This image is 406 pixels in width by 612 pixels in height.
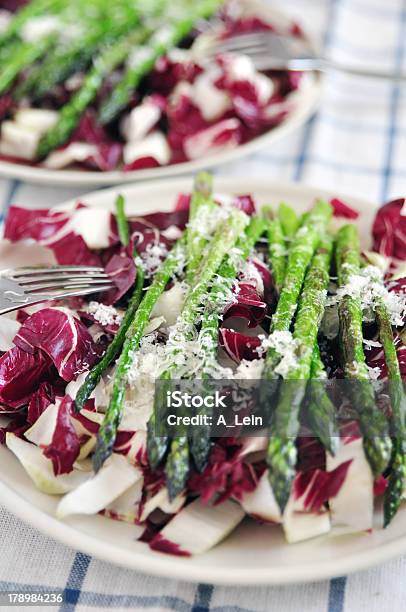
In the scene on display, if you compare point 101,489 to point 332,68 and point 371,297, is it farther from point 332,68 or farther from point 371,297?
point 332,68

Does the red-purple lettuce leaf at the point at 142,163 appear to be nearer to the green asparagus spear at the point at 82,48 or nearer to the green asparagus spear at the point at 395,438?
the green asparagus spear at the point at 82,48

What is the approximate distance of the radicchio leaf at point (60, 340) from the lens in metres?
2.07

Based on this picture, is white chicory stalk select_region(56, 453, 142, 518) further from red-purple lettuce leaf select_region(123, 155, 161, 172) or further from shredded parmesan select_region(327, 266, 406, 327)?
red-purple lettuce leaf select_region(123, 155, 161, 172)

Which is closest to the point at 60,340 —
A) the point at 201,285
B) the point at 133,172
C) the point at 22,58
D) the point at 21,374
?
the point at 21,374

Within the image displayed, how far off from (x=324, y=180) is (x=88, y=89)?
1.21 m

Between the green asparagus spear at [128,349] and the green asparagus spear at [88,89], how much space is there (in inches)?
51.3

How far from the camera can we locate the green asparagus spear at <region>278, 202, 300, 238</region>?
2549 mm

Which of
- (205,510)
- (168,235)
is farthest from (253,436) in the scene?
(168,235)

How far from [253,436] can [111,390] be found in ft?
1.31

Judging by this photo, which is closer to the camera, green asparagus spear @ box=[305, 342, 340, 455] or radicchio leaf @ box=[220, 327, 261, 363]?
green asparagus spear @ box=[305, 342, 340, 455]

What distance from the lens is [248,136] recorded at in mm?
3529

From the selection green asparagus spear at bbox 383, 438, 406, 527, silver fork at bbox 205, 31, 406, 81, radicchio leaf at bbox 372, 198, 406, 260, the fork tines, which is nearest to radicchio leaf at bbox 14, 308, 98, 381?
the fork tines

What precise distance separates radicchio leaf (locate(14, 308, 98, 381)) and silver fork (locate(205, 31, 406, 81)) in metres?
2.07

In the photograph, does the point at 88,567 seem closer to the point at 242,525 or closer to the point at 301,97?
the point at 242,525
